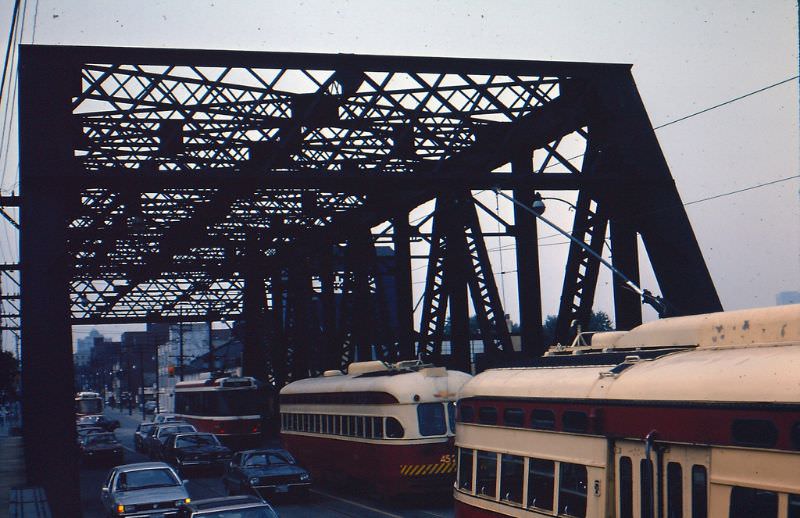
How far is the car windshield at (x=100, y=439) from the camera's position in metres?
43.4

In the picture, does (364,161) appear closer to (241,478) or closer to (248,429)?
(241,478)

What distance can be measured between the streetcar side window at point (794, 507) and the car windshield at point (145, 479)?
1532 cm

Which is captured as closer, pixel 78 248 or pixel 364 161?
pixel 364 161

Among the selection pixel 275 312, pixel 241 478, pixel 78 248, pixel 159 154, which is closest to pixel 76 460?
pixel 241 478

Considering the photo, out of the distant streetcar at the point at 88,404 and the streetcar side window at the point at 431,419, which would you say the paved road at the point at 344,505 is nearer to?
the streetcar side window at the point at 431,419

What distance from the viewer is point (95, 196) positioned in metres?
31.3

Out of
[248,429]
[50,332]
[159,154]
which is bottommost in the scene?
[248,429]

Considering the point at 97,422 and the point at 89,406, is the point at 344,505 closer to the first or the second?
the point at 97,422

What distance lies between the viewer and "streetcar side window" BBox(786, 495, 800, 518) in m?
6.52

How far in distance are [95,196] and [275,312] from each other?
2269 centimetres

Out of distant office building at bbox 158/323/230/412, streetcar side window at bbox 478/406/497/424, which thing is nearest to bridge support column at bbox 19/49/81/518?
streetcar side window at bbox 478/406/497/424

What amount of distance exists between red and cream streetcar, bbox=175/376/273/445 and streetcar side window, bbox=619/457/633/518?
3593cm

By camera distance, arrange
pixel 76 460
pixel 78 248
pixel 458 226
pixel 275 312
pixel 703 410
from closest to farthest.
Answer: pixel 703 410, pixel 76 460, pixel 458 226, pixel 78 248, pixel 275 312

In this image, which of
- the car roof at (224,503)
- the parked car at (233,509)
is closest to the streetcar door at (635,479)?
the parked car at (233,509)
